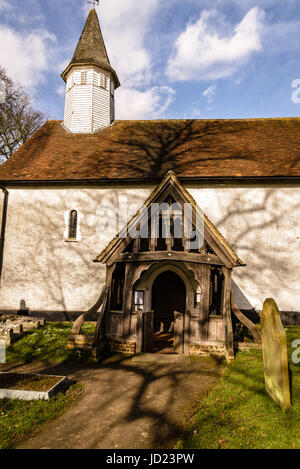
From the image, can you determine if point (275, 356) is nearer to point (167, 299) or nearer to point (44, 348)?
point (44, 348)

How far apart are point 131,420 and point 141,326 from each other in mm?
3799

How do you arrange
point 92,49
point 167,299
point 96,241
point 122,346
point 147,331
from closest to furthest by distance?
1. point 122,346
2. point 147,331
3. point 167,299
4. point 96,241
5. point 92,49

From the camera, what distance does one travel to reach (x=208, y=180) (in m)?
13.1

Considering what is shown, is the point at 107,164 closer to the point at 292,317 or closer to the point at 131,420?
the point at 292,317

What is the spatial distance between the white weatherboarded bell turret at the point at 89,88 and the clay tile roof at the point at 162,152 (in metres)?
0.72

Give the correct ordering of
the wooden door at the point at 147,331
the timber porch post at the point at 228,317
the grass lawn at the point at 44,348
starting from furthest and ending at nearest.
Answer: the wooden door at the point at 147,331 < the grass lawn at the point at 44,348 < the timber porch post at the point at 228,317

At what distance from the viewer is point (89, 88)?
1797 centimetres

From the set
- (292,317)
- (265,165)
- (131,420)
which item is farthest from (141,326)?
(265,165)

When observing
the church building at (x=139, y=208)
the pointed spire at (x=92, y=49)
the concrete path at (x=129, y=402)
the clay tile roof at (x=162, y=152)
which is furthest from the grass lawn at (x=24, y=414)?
the pointed spire at (x=92, y=49)

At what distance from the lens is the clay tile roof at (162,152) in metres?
13.4

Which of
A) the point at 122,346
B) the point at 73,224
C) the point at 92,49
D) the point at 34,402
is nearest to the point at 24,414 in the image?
Answer: the point at 34,402

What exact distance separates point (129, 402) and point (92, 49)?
20188 millimetres

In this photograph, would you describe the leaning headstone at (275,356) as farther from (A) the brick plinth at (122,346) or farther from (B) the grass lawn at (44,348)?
(B) the grass lawn at (44,348)
